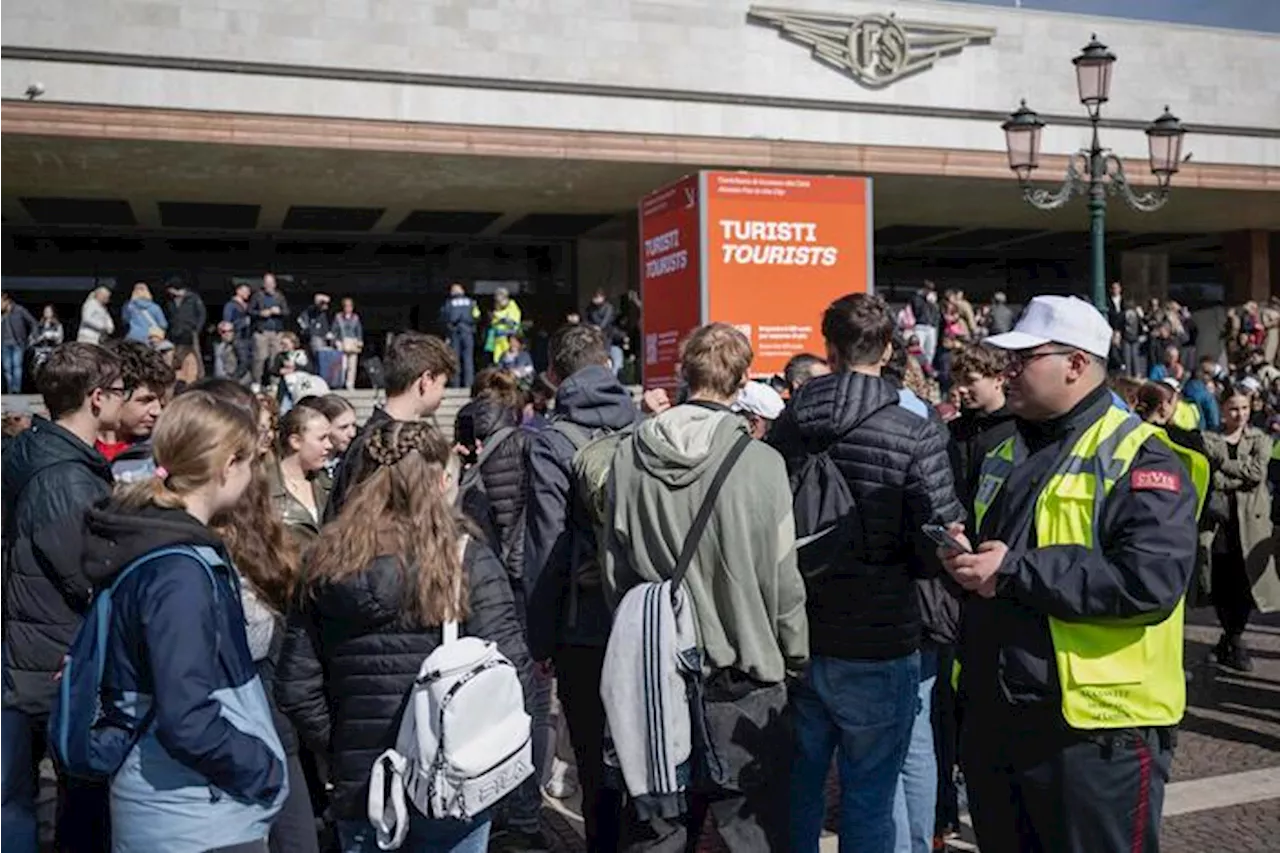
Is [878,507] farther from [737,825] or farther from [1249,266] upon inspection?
[1249,266]

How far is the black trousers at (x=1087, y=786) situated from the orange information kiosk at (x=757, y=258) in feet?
→ 23.4

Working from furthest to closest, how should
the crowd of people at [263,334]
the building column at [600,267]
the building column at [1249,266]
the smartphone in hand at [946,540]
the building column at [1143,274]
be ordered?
the building column at [1143,274]
the building column at [1249,266]
the building column at [600,267]
the crowd of people at [263,334]
the smartphone in hand at [946,540]

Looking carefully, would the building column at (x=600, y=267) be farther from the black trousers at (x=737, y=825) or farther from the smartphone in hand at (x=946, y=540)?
the smartphone in hand at (x=946, y=540)

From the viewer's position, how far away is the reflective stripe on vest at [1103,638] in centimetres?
294

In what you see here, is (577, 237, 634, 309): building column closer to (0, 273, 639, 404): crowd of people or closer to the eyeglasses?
(0, 273, 639, 404): crowd of people

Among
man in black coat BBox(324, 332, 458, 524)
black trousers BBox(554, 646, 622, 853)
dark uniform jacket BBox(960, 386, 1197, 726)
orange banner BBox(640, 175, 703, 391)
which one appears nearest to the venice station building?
orange banner BBox(640, 175, 703, 391)

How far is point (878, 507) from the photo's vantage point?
381 centimetres

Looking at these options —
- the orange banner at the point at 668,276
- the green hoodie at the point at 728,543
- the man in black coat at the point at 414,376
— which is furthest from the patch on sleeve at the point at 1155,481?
the orange banner at the point at 668,276

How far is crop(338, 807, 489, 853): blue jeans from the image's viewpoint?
329cm

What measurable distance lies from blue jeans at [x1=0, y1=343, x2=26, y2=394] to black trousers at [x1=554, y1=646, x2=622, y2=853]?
16.5 m

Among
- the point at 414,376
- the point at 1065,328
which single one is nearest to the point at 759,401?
the point at 414,376

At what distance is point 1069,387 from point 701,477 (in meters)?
1.07

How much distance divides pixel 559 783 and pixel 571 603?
1977 mm

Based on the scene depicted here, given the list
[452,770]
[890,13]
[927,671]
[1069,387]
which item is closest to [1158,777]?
[1069,387]
